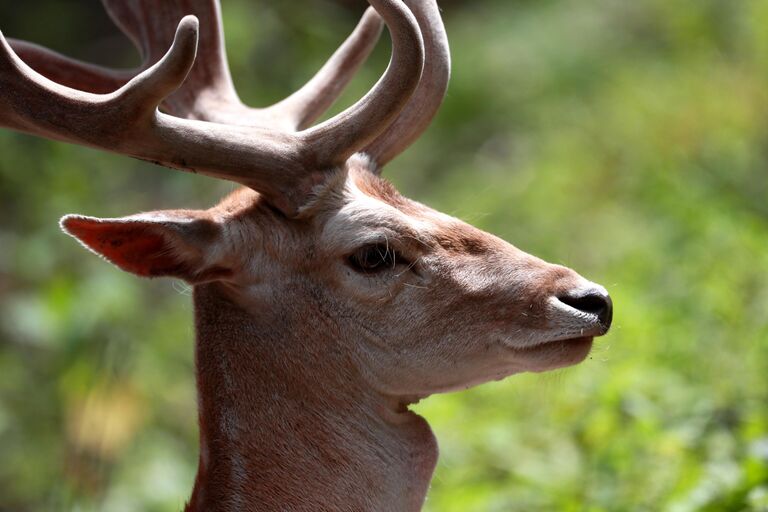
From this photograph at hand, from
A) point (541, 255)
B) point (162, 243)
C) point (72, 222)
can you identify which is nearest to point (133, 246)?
point (162, 243)

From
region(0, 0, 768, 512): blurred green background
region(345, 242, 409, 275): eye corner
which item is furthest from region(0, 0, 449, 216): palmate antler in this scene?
region(0, 0, 768, 512): blurred green background

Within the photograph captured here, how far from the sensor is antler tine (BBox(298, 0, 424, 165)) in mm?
3461

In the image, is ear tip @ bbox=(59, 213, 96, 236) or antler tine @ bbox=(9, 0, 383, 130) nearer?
ear tip @ bbox=(59, 213, 96, 236)

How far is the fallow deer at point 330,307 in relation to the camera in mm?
3508

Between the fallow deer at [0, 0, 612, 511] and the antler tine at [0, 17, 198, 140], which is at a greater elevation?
the fallow deer at [0, 0, 612, 511]

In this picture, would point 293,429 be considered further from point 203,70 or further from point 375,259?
point 203,70

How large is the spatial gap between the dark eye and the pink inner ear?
19.5 inches

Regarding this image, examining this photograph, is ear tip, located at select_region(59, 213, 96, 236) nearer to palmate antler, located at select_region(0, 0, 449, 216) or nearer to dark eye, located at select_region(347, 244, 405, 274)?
palmate antler, located at select_region(0, 0, 449, 216)

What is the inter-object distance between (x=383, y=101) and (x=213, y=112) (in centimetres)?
91

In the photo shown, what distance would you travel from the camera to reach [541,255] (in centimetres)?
859

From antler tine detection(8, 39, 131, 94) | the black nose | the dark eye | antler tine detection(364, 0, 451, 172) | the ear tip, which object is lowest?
the ear tip

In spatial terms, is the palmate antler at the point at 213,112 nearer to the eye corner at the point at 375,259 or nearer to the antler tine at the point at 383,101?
the antler tine at the point at 383,101

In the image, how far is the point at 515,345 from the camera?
3490 mm

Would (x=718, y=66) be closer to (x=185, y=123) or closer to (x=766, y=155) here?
(x=766, y=155)
